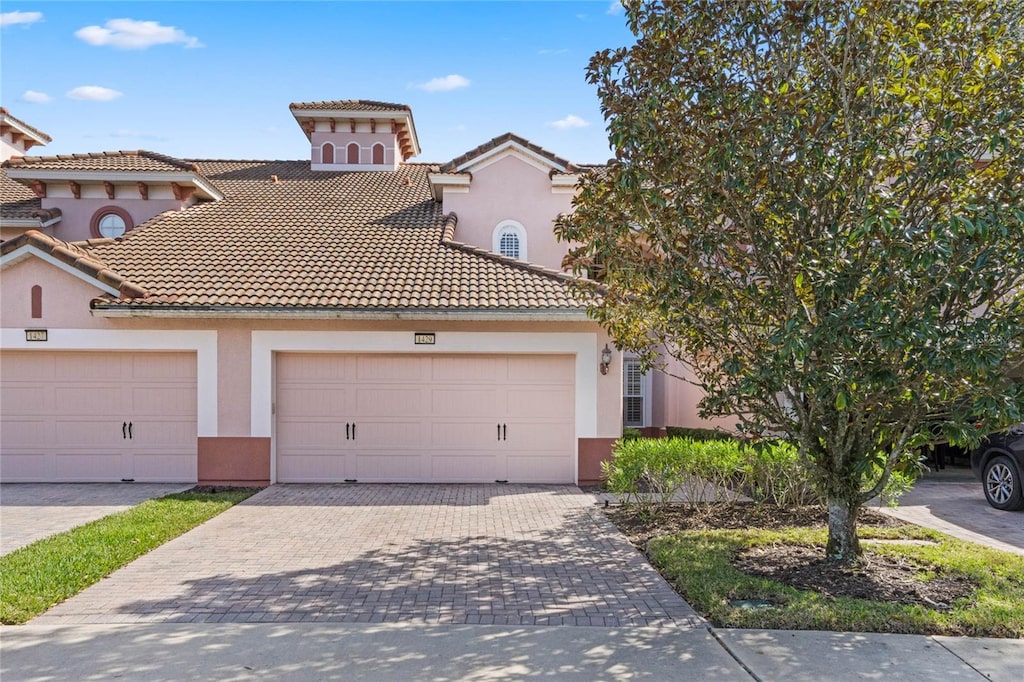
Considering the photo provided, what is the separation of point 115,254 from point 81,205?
423 centimetres

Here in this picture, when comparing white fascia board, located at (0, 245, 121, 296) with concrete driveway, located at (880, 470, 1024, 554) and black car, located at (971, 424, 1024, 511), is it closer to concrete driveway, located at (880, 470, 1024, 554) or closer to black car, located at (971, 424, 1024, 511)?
concrete driveway, located at (880, 470, 1024, 554)

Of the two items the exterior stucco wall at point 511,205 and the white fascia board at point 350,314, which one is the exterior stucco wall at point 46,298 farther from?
the exterior stucco wall at point 511,205

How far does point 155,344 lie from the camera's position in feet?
39.0

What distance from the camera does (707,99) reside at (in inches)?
264

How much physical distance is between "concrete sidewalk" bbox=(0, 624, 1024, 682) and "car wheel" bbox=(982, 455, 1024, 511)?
6.10m

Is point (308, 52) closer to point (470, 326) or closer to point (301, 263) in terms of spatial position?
point (301, 263)

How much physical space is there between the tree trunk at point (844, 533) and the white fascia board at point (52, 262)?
11.1 meters

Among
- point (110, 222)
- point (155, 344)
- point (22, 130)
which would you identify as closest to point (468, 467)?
point (155, 344)

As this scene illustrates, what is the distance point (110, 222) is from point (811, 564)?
15.9 m

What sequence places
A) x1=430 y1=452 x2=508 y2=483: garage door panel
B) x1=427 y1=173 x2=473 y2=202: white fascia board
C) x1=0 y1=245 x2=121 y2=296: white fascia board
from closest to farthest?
x1=0 y1=245 x2=121 y2=296: white fascia board < x1=430 y1=452 x2=508 y2=483: garage door panel < x1=427 y1=173 x2=473 y2=202: white fascia board

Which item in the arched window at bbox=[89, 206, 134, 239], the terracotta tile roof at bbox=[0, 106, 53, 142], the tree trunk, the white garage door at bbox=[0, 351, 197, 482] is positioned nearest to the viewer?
the tree trunk

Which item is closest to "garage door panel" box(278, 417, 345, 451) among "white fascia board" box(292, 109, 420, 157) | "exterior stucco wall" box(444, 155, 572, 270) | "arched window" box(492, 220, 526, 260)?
"exterior stucco wall" box(444, 155, 572, 270)

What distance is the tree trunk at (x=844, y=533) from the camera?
720 cm

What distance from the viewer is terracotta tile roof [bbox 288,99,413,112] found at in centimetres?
2019
